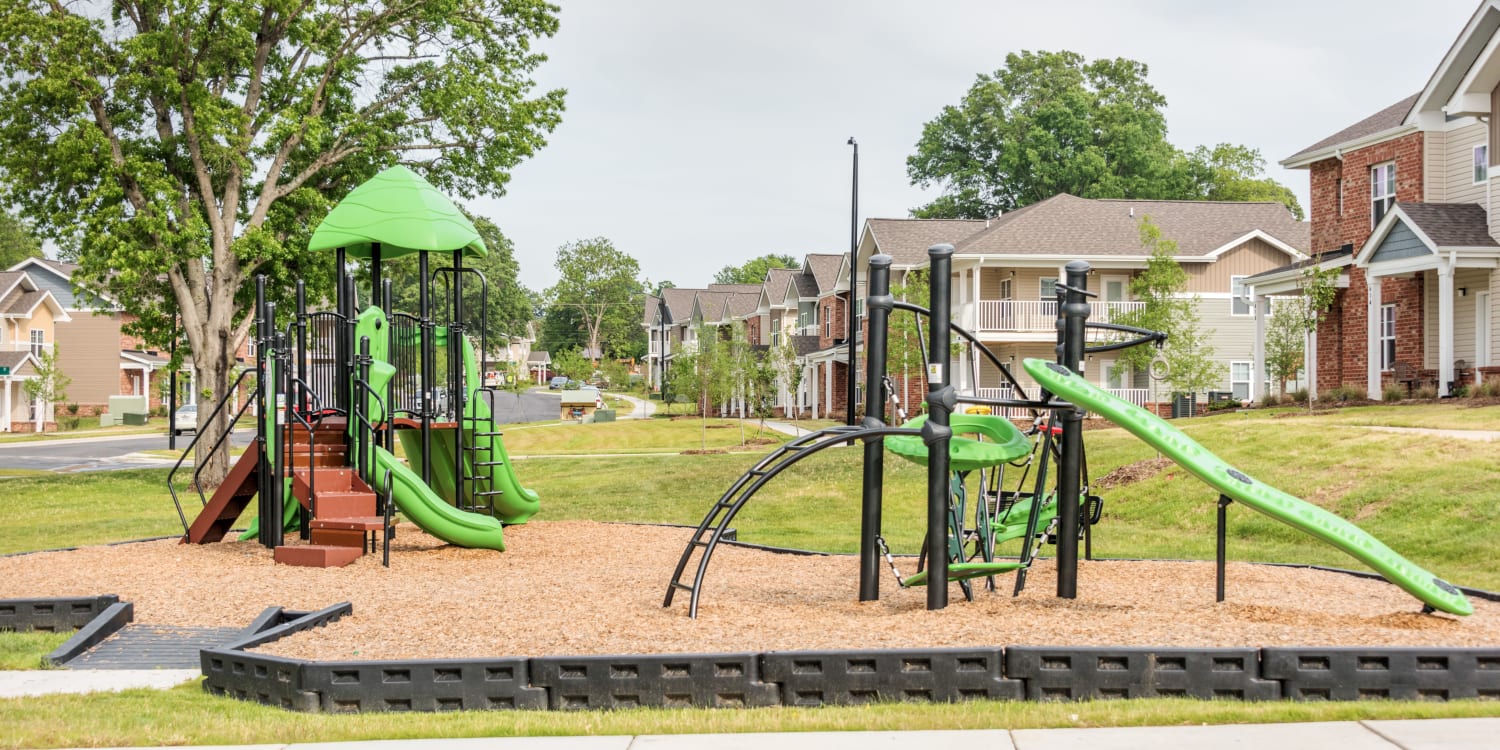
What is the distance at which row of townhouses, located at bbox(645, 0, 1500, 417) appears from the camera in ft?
82.0

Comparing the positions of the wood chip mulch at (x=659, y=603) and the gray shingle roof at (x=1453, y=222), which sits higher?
the gray shingle roof at (x=1453, y=222)

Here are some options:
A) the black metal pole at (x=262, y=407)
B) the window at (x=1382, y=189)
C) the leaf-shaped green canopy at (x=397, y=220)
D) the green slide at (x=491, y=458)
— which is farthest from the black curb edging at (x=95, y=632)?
the window at (x=1382, y=189)

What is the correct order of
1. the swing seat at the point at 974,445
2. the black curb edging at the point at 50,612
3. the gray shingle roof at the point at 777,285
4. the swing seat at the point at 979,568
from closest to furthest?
the swing seat at the point at 979,568
the swing seat at the point at 974,445
the black curb edging at the point at 50,612
the gray shingle roof at the point at 777,285

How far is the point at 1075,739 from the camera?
5.47m

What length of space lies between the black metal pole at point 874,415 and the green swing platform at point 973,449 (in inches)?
8.0

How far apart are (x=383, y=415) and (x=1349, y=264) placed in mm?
25542

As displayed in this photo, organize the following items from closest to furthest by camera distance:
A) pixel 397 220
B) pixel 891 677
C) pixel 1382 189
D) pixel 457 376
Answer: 1. pixel 891 677
2. pixel 397 220
3. pixel 457 376
4. pixel 1382 189

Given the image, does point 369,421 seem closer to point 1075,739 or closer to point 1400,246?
point 1075,739

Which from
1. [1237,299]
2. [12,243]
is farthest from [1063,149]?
[12,243]

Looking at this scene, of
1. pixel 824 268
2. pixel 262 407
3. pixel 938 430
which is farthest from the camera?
pixel 824 268

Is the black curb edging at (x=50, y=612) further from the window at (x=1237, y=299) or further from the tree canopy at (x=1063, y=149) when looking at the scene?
the tree canopy at (x=1063, y=149)

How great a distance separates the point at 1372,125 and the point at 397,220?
2618cm

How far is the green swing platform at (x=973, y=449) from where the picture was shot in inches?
311

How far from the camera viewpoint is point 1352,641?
6781mm
